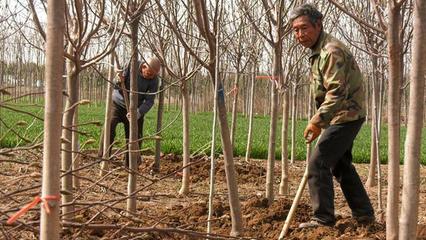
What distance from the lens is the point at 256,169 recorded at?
8062mm

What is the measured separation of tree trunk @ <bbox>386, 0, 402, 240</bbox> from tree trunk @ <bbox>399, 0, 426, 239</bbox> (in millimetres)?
420

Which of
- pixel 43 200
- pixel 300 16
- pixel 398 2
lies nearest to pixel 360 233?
pixel 300 16

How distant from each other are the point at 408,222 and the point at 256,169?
19.5 feet

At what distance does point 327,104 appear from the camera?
3830 millimetres

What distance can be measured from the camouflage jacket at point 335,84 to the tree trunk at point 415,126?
173cm

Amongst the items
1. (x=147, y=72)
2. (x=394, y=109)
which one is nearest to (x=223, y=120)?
(x=394, y=109)

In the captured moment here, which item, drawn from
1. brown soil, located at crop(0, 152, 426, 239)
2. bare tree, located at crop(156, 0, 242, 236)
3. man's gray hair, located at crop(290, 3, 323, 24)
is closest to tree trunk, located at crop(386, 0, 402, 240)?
brown soil, located at crop(0, 152, 426, 239)

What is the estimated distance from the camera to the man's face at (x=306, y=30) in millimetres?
3908

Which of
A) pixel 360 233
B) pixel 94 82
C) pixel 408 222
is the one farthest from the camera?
pixel 94 82

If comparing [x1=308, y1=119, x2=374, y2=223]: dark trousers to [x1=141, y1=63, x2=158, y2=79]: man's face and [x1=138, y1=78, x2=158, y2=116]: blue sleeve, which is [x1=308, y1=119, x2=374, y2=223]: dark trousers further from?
[x1=138, y1=78, x2=158, y2=116]: blue sleeve

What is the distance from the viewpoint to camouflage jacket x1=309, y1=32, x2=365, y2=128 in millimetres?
3830

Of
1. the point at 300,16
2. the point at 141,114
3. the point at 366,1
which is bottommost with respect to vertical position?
the point at 141,114

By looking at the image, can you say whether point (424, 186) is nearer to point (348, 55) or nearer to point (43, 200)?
point (348, 55)

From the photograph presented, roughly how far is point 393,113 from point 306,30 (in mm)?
1476
